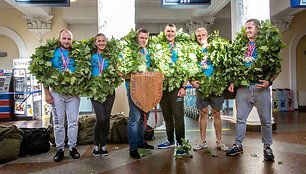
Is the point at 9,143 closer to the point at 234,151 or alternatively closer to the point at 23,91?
the point at 234,151

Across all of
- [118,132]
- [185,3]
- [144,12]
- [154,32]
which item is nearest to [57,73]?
[118,132]

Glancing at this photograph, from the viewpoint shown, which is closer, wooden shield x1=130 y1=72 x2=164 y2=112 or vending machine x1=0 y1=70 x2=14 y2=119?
Answer: wooden shield x1=130 y1=72 x2=164 y2=112

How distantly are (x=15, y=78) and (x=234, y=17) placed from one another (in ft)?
24.8

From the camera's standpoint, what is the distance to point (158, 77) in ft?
13.3

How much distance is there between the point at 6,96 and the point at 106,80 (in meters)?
7.42

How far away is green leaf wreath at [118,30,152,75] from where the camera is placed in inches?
162

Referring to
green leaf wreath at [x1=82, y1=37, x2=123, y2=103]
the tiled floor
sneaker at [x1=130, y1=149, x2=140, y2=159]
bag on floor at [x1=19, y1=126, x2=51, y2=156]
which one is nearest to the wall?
bag on floor at [x1=19, y1=126, x2=51, y2=156]

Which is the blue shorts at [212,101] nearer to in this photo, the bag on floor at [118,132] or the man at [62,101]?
the bag on floor at [118,132]

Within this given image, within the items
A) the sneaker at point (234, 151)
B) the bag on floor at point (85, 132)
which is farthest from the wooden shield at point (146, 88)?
the bag on floor at point (85, 132)

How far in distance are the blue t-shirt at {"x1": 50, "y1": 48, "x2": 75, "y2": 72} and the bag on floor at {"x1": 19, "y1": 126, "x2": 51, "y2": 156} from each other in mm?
1290

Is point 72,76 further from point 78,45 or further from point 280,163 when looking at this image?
point 280,163

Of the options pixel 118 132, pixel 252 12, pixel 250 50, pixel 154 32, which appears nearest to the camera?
pixel 250 50

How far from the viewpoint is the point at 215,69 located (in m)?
4.43

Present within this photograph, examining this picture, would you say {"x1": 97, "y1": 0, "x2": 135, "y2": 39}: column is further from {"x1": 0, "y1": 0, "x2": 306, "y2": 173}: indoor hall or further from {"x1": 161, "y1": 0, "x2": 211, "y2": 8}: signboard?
{"x1": 161, "y1": 0, "x2": 211, "y2": 8}: signboard
